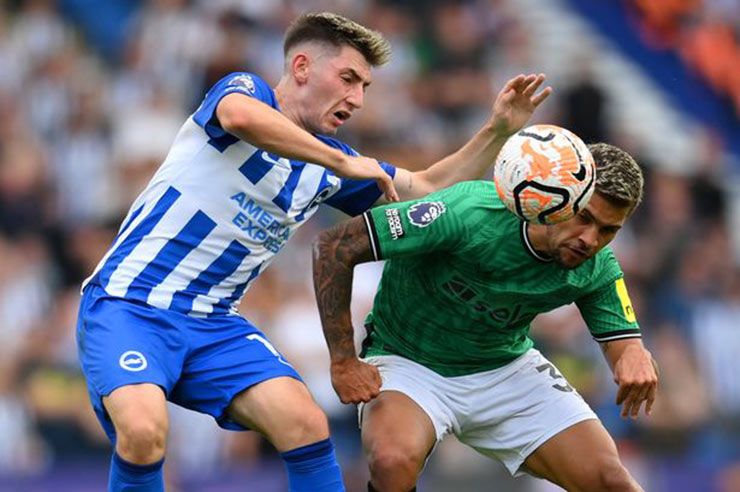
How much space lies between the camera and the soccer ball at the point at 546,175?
6457mm

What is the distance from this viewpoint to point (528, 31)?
16.4 metres

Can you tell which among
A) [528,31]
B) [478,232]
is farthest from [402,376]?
[528,31]

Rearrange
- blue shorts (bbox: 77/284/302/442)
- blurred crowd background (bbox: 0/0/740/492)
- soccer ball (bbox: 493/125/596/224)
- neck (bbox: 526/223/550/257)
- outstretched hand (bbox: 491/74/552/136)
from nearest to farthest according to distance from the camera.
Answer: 1. soccer ball (bbox: 493/125/596/224)
2. blue shorts (bbox: 77/284/302/442)
3. neck (bbox: 526/223/550/257)
4. outstretched hand (bbox: 491/74/552/136)
5. blurred crowd background (bbox: 0/0/740/492)

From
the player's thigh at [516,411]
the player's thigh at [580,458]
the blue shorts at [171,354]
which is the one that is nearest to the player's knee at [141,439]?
the blue shorts at [171,354]

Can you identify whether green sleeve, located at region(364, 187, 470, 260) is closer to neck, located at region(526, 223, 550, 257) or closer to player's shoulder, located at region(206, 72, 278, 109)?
neck, located at region(526, 223, 550, 257)

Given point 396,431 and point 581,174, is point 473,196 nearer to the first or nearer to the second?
point 581,174

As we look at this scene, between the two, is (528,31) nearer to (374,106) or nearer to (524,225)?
(374,106)

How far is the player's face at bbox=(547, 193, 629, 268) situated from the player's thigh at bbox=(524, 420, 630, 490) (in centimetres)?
101

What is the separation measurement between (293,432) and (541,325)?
552 centimetres

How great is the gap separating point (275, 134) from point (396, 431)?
1490 mm

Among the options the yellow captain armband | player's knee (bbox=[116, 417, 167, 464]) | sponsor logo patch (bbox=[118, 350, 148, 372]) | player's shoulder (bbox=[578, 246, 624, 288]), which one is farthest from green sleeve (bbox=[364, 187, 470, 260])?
player's knee (bbox=[116, 417, 167, 464])

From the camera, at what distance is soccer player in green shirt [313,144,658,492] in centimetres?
692

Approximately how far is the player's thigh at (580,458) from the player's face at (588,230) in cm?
101

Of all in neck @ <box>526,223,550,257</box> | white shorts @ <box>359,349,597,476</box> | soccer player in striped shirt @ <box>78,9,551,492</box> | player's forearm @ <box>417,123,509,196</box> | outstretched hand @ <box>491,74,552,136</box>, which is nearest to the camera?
soccer player in striped shirt @ <box>78,9,551,492</box>
